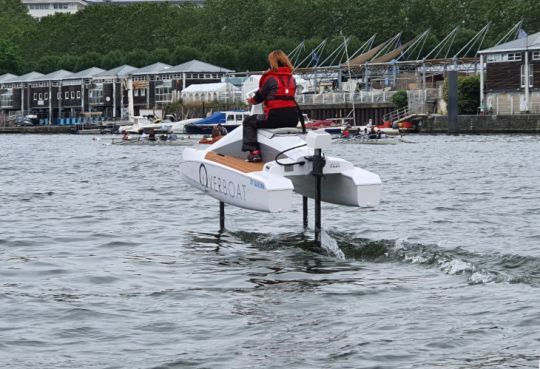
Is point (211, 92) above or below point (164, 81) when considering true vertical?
below

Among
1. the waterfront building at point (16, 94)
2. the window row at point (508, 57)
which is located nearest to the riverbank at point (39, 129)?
the waterfront building at point (16, 94)

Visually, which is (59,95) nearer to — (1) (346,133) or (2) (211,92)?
(2) (211,92)

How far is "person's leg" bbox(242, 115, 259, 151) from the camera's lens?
19.4m

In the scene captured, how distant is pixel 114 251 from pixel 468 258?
5.42 m

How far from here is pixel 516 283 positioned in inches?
612

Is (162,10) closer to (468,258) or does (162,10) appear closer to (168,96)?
(168,96)

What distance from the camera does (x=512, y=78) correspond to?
96500mm

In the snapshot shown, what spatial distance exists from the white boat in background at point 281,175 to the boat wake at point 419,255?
80cm

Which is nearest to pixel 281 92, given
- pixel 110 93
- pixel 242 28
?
pixel 110 93

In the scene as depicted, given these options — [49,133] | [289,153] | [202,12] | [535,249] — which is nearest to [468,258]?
[535,249]

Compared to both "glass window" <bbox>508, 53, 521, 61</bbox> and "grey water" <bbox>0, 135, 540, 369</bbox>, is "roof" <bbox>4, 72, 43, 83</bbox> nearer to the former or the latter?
"glass window" <bbox>508, 53, 521, 61</bbox>

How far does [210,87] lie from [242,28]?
135 feet

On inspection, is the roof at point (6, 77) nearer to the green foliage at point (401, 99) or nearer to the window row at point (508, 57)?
the green foliage at point (401, 99)

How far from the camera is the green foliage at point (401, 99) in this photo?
109 m
